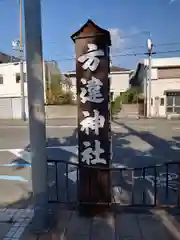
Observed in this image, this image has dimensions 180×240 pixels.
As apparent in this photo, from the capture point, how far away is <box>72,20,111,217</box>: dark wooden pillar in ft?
11.5

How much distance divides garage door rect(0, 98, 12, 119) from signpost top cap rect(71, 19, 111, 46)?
882 inches

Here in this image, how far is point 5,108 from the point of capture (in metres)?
24.6

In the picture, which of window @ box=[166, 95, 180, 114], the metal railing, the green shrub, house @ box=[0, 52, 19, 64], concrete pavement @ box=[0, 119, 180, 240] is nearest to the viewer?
the metal railing

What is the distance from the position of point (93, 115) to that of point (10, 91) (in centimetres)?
2370

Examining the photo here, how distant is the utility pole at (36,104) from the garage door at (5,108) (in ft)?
74.4

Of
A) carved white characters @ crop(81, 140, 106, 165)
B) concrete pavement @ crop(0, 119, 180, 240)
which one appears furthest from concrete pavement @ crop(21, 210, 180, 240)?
concrete pavement @ crop(0, 119, 180, 240)

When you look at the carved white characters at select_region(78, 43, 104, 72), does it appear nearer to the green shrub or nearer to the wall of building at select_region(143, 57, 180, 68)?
the green shrub

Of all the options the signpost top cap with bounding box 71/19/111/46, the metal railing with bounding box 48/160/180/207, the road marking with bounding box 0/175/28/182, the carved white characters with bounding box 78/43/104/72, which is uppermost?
the signpost top cap with bounding box 71/19/111/46

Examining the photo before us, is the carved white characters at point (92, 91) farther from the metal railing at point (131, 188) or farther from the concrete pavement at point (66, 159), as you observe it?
the concrete pavement at point (66, 159)

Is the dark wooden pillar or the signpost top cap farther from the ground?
the signpost top cap

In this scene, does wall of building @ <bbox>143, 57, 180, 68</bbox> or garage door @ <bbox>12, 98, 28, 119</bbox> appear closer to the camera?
wall of building @ <bbox>143, 57, 180, 68</bbox>

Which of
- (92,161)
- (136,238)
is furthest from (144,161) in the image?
(136,238)

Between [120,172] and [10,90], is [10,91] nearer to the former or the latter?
[10,90]

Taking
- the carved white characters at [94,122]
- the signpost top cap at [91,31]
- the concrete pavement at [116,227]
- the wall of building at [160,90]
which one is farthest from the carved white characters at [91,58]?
the wall of building at [160,90]
